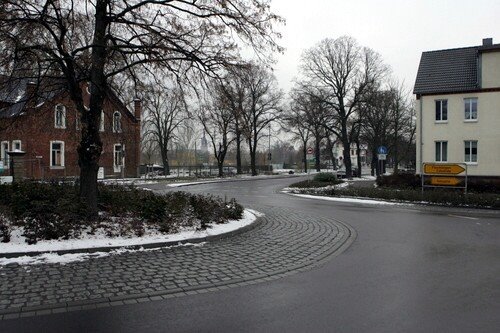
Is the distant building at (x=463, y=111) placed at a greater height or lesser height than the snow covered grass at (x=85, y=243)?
greater

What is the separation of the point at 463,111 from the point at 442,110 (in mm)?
1475

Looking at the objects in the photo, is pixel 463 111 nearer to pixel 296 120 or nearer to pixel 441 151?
pixel 441 151

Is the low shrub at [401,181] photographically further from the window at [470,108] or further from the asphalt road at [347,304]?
the asphalt road at [347,304]

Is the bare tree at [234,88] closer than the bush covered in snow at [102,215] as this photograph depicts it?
No

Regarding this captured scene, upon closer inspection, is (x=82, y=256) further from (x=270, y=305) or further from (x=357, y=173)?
(x=357, y=173)

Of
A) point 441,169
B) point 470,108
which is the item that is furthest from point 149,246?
point 470,108

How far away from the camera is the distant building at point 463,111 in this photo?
30719 mm

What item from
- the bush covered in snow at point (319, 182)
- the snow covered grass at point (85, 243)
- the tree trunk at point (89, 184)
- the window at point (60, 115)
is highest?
the window at point (60, 115)

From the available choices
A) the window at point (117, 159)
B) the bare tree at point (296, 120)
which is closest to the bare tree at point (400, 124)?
the bare tree at point (296, 120)

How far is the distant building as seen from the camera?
3072 centimetres

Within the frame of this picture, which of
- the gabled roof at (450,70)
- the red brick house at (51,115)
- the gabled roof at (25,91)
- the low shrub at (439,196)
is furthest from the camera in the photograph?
the gabled roof at (450,70)

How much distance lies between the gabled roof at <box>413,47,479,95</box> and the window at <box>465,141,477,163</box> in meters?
4.01

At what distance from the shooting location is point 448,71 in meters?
33.9

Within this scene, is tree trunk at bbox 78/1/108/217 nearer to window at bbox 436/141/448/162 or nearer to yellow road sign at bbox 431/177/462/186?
yellow road sign at bbox 431/177/462/186
